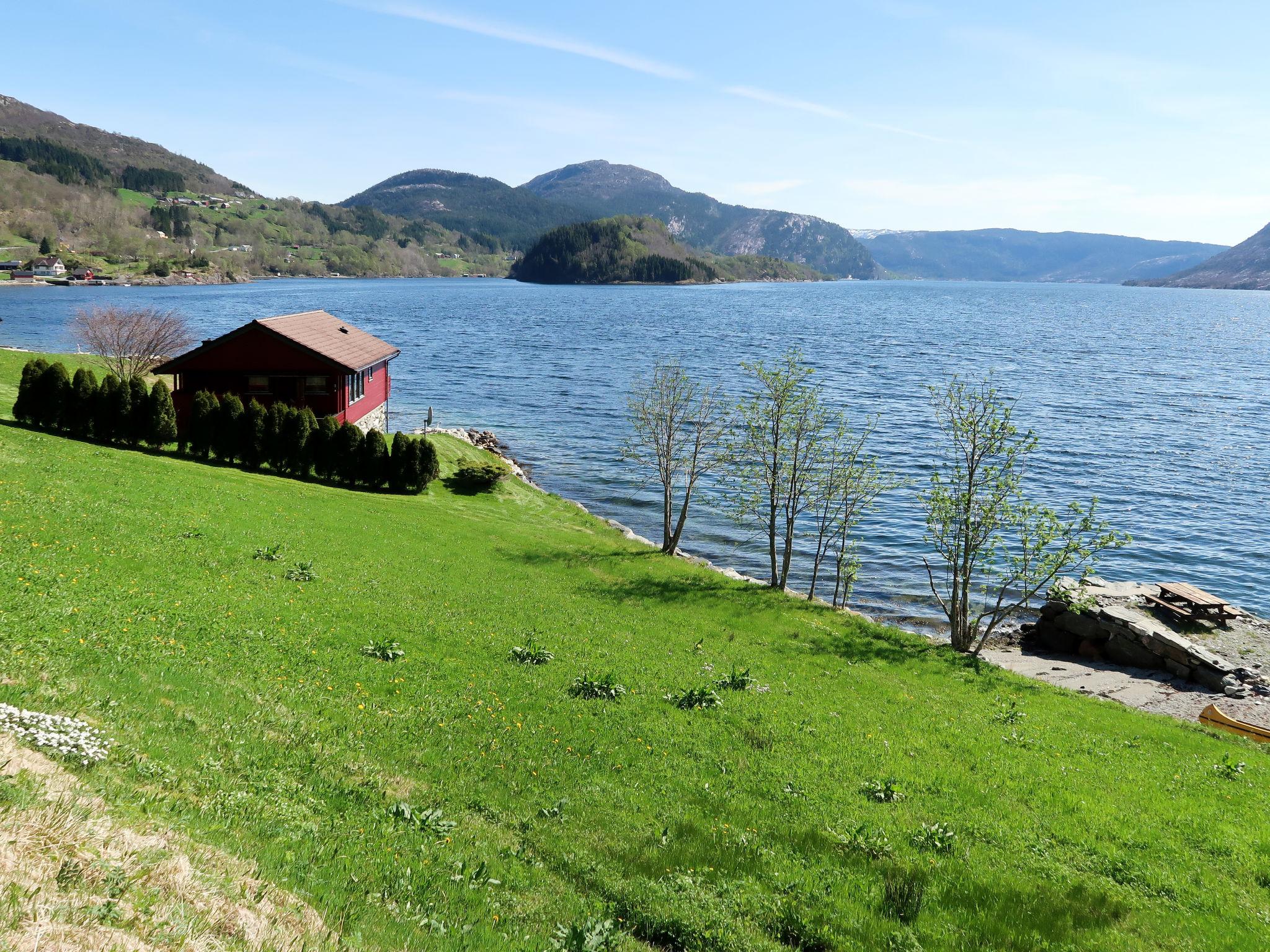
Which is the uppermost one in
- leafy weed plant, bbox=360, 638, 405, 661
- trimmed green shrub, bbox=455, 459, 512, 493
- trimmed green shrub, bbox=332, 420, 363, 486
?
trimmed green shrub, bbox=332, 420, 363, 486

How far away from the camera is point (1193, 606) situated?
126 ft

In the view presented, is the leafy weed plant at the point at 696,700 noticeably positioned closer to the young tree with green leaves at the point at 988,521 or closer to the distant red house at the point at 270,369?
the young tree with green leaves at the point at 988,521

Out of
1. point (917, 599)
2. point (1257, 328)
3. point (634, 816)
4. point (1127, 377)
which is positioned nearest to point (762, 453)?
point (917, 599)

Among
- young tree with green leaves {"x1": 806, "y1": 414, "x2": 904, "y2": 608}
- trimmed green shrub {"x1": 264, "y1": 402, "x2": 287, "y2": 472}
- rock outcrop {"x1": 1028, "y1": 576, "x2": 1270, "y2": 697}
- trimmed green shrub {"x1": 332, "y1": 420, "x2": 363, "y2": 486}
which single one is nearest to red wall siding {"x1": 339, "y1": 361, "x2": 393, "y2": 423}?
trimmed green shrub {"x1": 332, "y1": 420, "x2": 363, "y2": 486}

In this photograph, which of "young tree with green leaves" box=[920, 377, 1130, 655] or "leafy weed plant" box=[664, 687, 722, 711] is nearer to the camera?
"leafy weed plant" box=[664, 687, 722, 711]

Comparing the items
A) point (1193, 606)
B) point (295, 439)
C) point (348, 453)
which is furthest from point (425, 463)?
point (1193, 606)

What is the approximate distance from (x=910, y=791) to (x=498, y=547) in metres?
24.2

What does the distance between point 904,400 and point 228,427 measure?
2838 inches

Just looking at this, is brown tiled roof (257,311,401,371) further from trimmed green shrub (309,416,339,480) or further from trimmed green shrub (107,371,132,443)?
trimmed green shrub (107,371,132,443)

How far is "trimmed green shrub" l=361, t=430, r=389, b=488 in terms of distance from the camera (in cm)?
4378

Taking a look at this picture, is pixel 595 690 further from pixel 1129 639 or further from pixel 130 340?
pixel 130 340

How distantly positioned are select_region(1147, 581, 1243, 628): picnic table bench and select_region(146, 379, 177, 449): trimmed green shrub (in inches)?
2089

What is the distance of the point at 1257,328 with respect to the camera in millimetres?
193000

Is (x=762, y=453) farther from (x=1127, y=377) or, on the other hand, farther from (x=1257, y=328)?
(x=1257, y=328)
